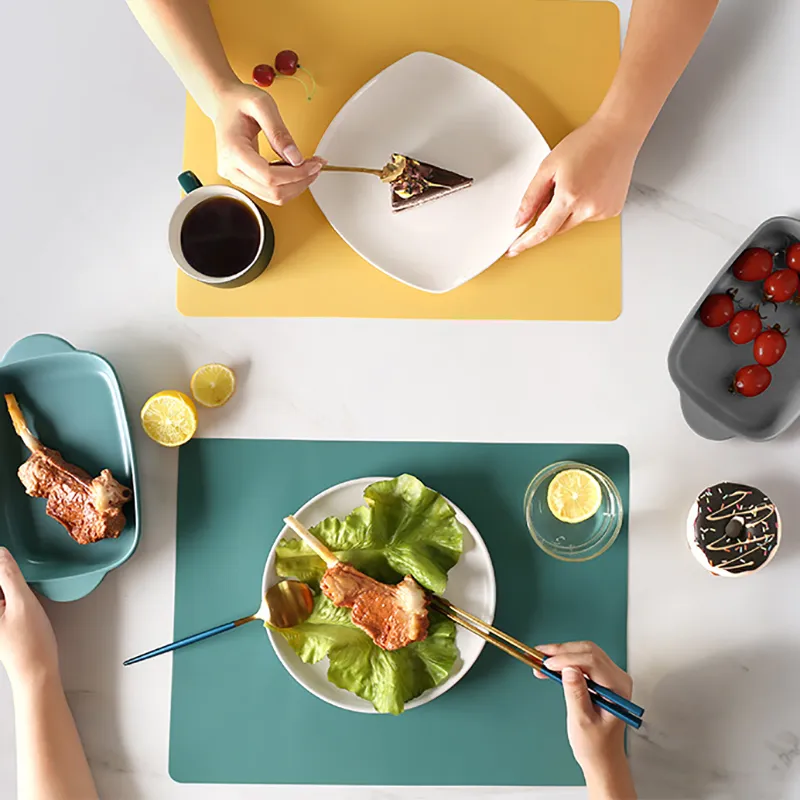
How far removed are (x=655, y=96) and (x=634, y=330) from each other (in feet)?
1.14

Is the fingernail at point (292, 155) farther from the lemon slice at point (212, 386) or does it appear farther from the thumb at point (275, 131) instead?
the lemon slice at point (212, 386)

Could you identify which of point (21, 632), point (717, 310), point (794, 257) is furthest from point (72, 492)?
point (794, 257)

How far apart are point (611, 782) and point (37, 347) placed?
1046 mm

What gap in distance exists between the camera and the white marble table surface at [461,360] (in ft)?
4.08

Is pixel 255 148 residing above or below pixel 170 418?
above

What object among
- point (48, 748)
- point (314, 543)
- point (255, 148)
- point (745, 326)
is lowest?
point (48, 748)

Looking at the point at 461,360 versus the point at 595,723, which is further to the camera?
the point at 461,360

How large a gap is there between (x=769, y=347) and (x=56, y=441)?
42.3 inches

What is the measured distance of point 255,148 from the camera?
1.20m

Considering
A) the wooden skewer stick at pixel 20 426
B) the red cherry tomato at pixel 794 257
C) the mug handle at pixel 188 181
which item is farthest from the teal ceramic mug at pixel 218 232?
the red cherry tomato at pixel 794 257

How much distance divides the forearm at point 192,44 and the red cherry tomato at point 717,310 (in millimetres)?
771

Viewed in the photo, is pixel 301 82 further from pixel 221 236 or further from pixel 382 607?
pixel 382 607

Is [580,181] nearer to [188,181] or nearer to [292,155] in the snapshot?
[292,155]

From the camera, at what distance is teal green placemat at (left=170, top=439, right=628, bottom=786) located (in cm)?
123
